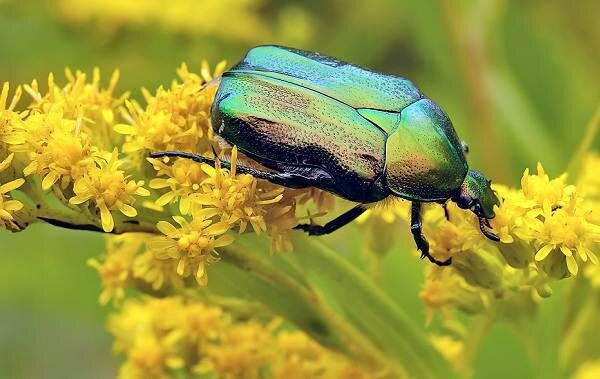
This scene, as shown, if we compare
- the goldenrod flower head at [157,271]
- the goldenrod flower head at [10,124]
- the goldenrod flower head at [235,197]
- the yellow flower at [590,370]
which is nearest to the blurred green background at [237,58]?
the yellow flower at [590,370]

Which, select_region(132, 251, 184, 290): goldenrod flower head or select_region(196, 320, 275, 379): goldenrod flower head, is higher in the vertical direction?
select_region(132, 251, 184, 290): goldenrod flower head

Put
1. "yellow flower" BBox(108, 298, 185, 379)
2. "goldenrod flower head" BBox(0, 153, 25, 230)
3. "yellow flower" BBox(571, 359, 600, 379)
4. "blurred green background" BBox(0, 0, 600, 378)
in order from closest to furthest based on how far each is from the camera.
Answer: "goldenrod flower head" BBox(0, 153, 25, 230)
"yellow flower" BBox(108, 298, 185, 379)
"yellow flower" BBox(571, 359, 600, 379)
"blurred green background" BBox(0, 0, 600, 378)

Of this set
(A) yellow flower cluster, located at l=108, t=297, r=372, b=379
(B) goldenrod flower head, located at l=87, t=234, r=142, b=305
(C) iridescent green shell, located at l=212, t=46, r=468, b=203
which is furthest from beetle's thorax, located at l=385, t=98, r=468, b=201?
(B) goldenrod flower head, located at l=87, t=234, r=142, b=305

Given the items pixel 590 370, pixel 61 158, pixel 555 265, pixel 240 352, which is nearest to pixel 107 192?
pixel 61 158

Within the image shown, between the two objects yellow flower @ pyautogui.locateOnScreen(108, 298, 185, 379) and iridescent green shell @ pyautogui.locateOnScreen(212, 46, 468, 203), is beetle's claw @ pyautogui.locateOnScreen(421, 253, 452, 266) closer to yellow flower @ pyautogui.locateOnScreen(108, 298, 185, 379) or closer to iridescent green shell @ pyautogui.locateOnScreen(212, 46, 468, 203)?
iridescent green shell @ pyautogui.locateOnScreen(212, 46, 468, 203)

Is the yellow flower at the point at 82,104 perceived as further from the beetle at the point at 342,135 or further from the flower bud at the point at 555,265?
the flower bud at the point at 555,265

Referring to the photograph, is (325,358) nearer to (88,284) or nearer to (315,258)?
(315,258)

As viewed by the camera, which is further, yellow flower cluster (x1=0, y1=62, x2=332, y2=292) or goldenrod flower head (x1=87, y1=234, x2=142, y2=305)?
goldenrod flower head (x1=87, y1=234, x2=142, y2=305)

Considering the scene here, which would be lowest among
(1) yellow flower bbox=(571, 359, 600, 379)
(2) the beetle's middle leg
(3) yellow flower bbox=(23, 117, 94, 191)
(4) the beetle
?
(1) yellow flower bbox=(571, 359, 600, 379)
